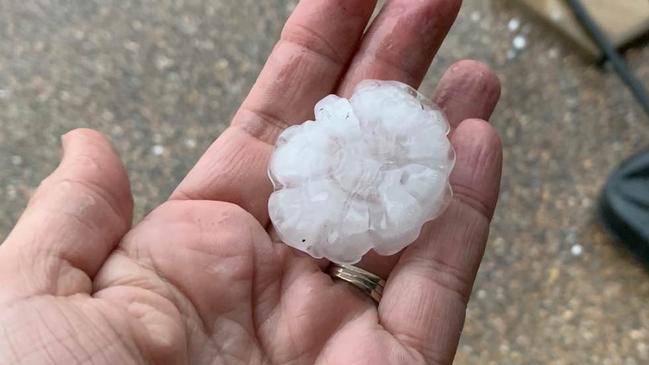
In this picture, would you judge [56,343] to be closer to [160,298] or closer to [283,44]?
[160,298]

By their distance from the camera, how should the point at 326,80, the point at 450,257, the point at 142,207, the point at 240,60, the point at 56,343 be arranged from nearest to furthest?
the point at 56,343 < the point at 450,257 < the point at 326,80 < the point at 142,207 < the point at 240,60

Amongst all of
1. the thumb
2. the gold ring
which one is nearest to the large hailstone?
the gold ring

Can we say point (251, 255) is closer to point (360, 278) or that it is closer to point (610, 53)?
point (360, 278)

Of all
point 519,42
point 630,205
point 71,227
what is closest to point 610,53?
point 519,42

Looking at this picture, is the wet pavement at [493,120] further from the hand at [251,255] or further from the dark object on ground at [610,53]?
the hand at [251,255]

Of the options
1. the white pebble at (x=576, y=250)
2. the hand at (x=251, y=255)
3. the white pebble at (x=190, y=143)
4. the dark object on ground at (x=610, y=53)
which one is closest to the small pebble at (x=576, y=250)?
the white pebble at (x=576, y=250)

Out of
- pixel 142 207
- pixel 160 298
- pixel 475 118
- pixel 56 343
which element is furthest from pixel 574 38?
pixel 56 343
